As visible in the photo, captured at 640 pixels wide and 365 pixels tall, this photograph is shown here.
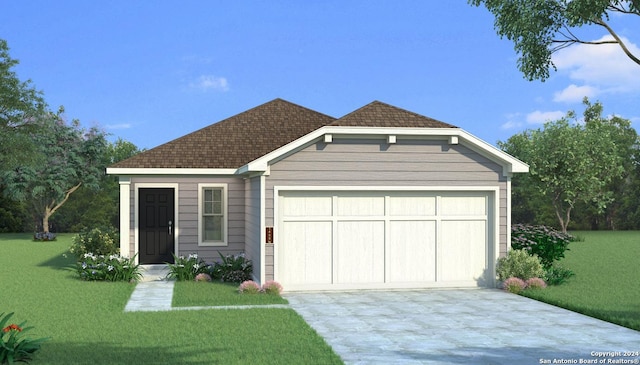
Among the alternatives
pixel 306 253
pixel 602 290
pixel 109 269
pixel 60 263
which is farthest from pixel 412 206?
pixel 60 263

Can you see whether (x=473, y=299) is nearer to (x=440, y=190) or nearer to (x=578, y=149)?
(x=440, y=190)

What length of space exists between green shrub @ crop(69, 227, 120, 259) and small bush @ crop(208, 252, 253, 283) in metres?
3.58

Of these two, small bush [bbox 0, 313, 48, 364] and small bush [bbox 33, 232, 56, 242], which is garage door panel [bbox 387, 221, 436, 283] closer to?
small bush [bbox 0, 313, 48, 364]

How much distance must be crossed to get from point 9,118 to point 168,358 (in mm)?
23425

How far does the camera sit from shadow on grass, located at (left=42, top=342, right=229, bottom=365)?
7863 millimetres

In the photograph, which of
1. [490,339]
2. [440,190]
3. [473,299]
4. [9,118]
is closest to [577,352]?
[490,339]

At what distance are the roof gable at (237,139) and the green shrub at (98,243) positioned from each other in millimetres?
2702

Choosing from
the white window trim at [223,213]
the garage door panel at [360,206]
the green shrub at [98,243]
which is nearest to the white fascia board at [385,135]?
the garage door panel at [360,206]

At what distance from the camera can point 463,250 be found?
1477 cm

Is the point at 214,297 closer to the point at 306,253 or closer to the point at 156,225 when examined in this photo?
the point at 306,253

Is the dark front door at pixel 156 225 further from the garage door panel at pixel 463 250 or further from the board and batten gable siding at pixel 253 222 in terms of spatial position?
the garage door panel at pixel 463 250

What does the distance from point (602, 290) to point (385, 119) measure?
5.98 metres

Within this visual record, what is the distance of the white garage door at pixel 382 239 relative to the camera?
557 inches

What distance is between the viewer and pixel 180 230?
17.7 metres
